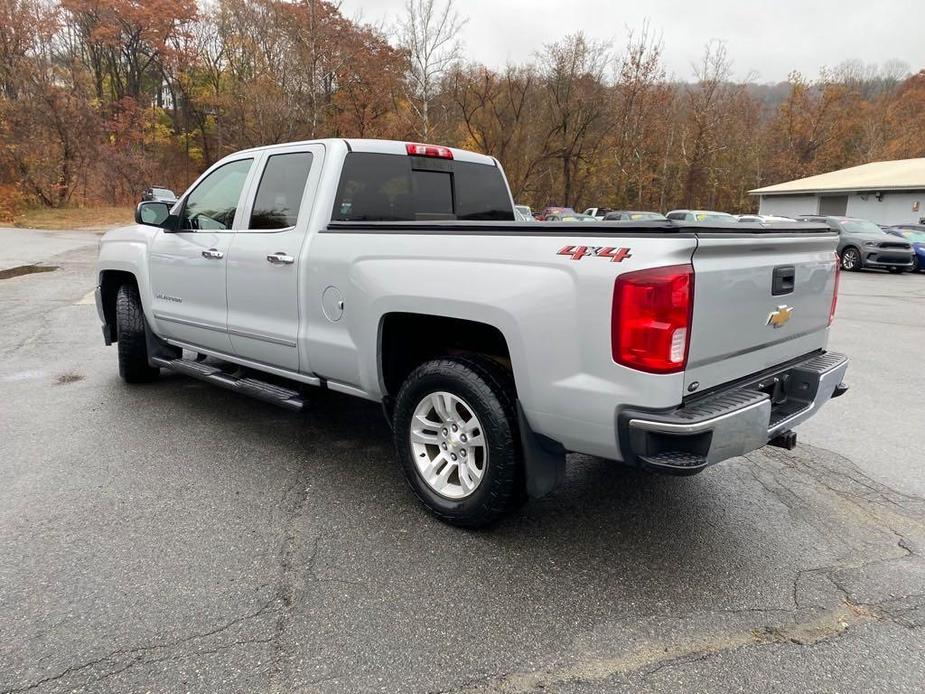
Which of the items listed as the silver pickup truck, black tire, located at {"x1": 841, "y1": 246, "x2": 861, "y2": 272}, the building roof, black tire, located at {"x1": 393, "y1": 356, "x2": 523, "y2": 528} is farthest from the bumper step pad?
the building roof

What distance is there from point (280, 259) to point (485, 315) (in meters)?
1.63

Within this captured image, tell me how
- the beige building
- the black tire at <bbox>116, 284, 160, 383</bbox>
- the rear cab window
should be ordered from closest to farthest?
the rear cab window < the black tire at <bbox>116, 284, 160, 383</bbox> < the beige building

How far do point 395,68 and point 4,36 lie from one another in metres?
19.2

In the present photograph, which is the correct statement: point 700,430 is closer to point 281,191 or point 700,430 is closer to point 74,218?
Answer: point 281,191

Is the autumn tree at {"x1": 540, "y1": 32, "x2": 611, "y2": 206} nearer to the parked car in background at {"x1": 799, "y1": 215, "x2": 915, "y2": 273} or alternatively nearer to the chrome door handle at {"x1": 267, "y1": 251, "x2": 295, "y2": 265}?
the parked car in background at {"x1": 799, "y1": 215, "x2": 915, "y2": 273}

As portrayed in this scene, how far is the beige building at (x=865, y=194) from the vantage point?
103 feet

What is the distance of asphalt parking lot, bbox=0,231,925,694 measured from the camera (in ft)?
7.48

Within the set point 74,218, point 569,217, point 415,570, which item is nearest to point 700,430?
point 415,570

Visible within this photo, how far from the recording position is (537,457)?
295 centimetres

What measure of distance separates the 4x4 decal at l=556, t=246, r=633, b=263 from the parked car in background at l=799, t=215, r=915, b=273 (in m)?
18.3

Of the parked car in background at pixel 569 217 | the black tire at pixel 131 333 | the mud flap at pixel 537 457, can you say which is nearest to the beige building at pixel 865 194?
the parked car in background at pixel 569 217

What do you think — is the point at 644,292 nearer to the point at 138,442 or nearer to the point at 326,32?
the point at 138,442

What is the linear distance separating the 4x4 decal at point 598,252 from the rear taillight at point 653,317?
0.08 meters

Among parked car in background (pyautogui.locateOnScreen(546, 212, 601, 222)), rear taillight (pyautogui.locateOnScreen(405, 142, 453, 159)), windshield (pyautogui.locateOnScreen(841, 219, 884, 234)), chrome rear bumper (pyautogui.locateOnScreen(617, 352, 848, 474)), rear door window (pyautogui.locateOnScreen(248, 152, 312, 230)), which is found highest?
rear taillight (pyautogui.locateOnScreen(405, 142, 453, 159))
